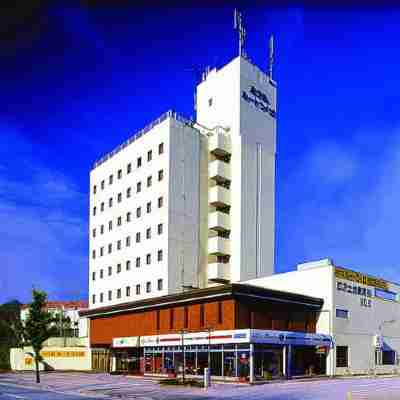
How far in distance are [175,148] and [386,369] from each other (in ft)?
108

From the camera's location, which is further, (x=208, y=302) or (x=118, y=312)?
(x=118, y=312)

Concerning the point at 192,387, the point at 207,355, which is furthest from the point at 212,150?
the point at 192,387

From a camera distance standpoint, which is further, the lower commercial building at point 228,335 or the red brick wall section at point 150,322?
the red brick wall section at point 150,322

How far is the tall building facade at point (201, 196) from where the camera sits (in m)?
66.6

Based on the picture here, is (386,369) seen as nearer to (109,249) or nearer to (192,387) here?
(192,387)

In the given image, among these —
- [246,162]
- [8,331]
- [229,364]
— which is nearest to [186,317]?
[229,364]

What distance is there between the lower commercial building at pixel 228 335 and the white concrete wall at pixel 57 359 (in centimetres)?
1072

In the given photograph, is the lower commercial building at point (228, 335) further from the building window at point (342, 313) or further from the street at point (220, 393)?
the street at point (220, 393)

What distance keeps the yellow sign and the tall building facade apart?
14579mm

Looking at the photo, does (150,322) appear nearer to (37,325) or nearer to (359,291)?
(37,325)

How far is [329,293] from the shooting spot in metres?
53.2

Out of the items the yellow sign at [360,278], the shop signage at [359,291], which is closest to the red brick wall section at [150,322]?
the shop signage at [359,291]

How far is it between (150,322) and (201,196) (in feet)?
60.5

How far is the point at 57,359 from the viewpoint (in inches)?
2699
